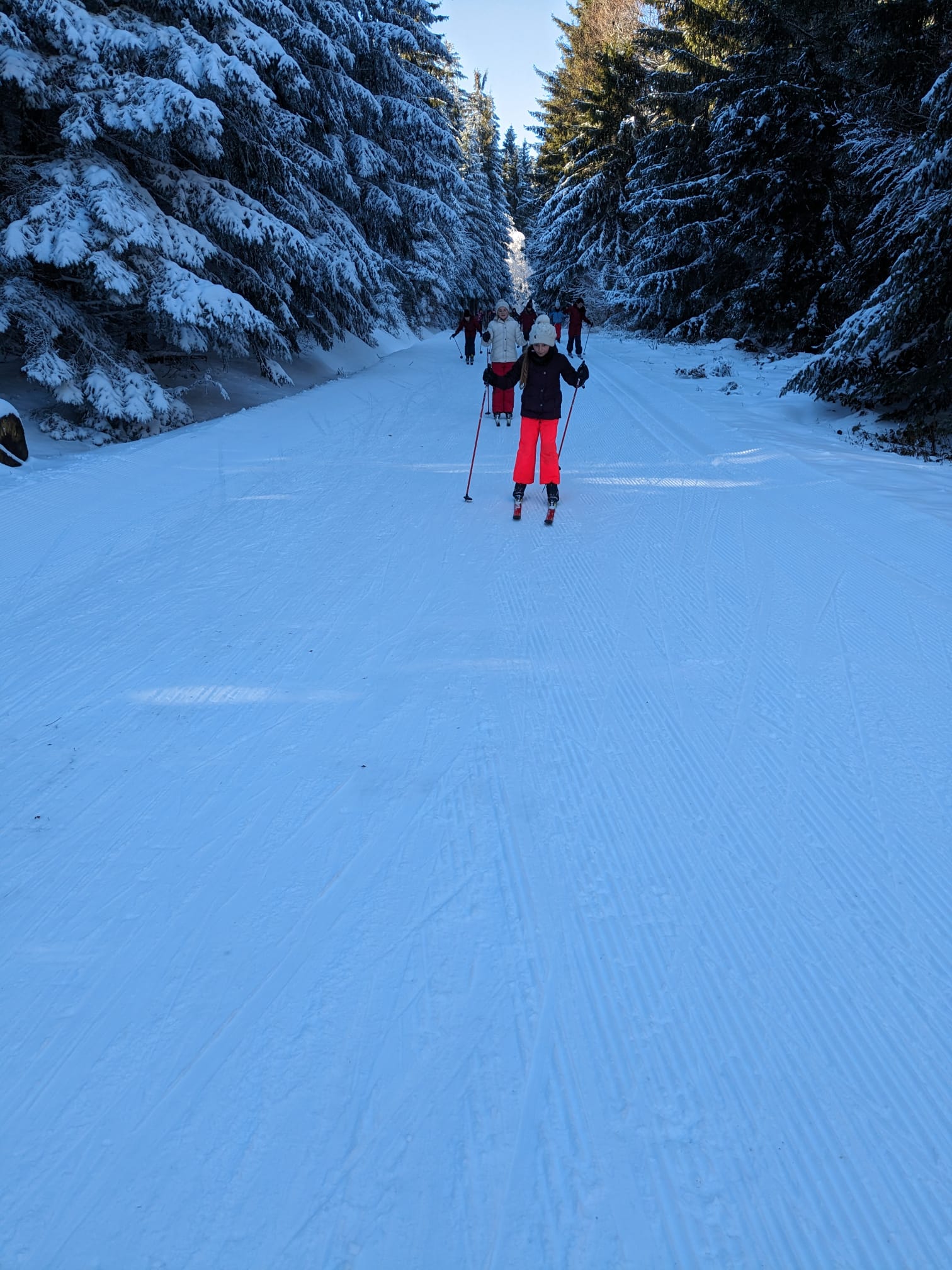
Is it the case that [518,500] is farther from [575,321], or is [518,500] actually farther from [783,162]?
[575,321]

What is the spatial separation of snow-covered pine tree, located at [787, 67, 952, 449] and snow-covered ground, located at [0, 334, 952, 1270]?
17.3 ft

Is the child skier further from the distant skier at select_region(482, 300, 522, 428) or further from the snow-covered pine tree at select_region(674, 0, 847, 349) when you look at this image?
the snow-covered pine tree at select_region(674, 0, 847, 349)

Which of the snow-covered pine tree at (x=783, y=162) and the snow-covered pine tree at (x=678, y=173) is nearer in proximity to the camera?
the snow-covered pine tree at (x=783, y=162)

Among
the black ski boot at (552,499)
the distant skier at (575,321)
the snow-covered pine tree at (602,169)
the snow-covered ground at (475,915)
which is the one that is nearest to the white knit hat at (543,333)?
the black ski boot at (552,499)

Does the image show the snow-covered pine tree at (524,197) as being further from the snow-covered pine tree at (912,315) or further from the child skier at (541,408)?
the child skier at (541,408)

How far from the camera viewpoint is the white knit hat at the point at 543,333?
6833mm

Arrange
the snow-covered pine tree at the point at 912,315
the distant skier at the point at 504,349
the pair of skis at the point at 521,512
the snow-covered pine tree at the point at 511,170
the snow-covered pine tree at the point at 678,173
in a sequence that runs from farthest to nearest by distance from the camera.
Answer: the snow-covered pine tree at the point at 511,170 < the snow-covered pine tree at the point at 678,173 < the distant skier at the point at 504,349 < the snow-covered pine tree at the point at 912,315 < the pair of skis at the point at 521,512

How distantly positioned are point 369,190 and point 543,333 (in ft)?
51.3

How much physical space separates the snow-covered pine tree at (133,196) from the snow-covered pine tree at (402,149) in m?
6.24

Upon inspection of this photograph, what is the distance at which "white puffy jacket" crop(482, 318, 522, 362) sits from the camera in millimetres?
11859

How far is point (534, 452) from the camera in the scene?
6816 mm

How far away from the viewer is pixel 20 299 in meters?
9.04

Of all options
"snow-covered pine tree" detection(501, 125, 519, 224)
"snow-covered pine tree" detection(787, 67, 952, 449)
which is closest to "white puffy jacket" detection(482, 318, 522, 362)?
"snow-covered pine tree" detection(787, 67, 952, 449)

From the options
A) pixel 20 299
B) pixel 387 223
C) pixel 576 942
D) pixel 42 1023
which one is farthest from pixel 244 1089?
pixel 387 223
